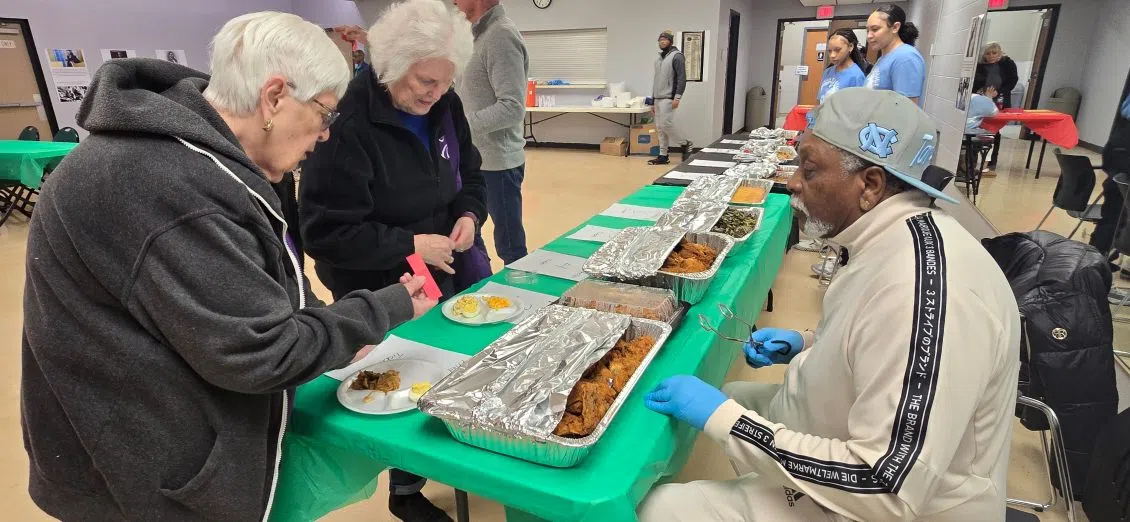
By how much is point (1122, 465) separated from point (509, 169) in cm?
227

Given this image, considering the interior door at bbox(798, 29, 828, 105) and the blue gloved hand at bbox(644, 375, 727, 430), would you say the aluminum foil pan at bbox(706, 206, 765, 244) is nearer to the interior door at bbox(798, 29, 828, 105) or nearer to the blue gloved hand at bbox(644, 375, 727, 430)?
the blue gloved hand at bbox(644, 375, 727, 430)

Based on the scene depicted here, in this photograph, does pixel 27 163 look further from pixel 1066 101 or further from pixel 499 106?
pixel 1066 101

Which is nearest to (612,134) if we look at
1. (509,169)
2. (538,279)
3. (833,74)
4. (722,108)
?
(722,108)

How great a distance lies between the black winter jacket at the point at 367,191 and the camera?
1.54 meters

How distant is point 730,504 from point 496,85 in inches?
77.3

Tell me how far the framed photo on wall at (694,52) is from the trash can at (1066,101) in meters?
5.41

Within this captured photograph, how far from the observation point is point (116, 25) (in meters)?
7.12

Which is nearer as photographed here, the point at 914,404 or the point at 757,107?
the point at 914,404

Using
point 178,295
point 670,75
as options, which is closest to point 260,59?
point 178,295

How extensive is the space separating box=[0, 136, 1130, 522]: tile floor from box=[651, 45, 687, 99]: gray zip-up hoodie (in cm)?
102

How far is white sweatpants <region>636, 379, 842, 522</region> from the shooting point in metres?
1.08

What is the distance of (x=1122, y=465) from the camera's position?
1409 mm

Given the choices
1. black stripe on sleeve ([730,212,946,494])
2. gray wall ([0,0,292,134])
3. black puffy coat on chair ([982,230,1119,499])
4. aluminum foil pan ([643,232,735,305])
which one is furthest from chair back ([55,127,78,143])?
black puffy coat on chair ([982,230,1119,499])

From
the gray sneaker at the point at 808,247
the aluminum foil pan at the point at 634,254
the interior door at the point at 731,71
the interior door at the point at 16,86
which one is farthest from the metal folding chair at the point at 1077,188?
the interior door at the point at 16,86
